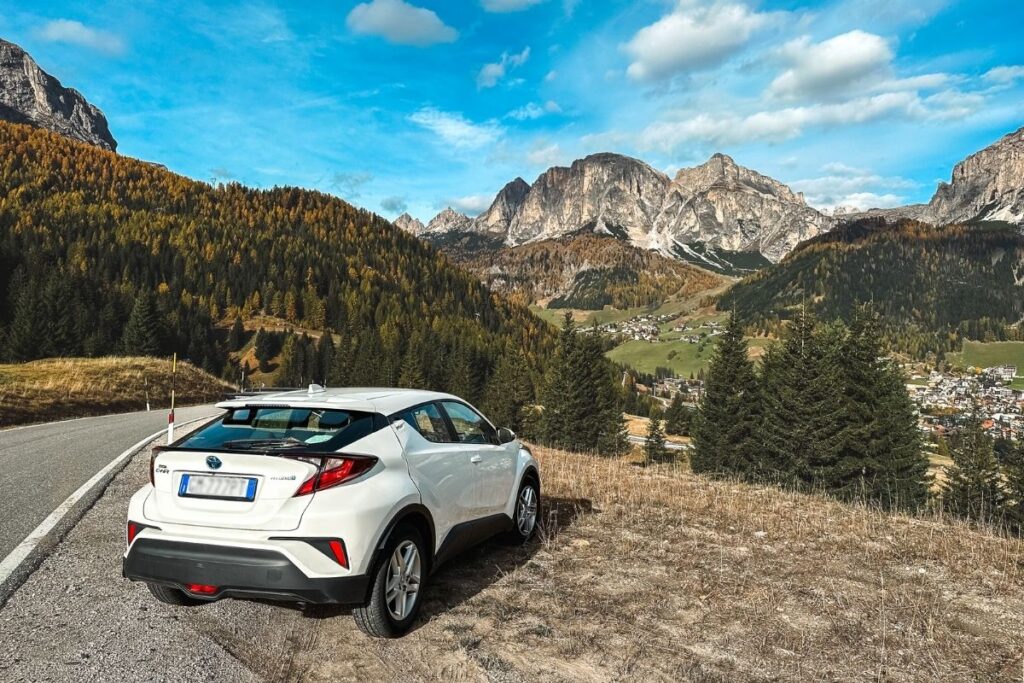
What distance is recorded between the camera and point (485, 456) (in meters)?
6.56

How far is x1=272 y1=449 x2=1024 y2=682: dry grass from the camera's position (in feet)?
14.4

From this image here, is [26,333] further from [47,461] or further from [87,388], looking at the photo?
[47,461]

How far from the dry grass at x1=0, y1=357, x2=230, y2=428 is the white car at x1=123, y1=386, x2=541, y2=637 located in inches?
803

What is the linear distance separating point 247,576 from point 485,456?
2.82 m

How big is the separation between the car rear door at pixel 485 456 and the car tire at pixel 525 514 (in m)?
0.45

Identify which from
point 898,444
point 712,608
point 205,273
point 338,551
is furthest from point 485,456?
point 205,273

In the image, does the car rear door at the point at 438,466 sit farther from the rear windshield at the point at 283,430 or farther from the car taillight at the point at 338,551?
the car taillight at the point at 338,551

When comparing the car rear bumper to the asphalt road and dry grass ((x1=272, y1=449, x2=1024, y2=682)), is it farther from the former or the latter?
the asphalt road

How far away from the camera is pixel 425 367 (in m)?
91.0

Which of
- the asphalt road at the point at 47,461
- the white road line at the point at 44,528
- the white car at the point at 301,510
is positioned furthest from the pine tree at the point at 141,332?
the white car at the point at 301,510

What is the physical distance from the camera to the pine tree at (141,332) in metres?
81.8

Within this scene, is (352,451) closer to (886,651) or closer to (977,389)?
(886,651)

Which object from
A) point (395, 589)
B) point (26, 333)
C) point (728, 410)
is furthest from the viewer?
point (26, 333)

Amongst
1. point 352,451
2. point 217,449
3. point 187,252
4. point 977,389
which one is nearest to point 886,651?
point 352,451
